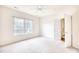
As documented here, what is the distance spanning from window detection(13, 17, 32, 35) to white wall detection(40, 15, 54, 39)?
1452 mm

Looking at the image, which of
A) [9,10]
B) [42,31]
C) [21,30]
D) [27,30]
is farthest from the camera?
[42,31]

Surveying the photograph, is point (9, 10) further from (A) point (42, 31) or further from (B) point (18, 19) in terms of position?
(A) point (42, 31)

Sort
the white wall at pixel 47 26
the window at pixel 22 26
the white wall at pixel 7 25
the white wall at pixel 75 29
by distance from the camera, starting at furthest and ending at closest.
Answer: the white wall at pixel 47 26 < the window at pixel 22 26 < the white wall at pixel 7 25 < the white wall at pixel 75 29

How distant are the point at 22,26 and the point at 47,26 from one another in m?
2.34

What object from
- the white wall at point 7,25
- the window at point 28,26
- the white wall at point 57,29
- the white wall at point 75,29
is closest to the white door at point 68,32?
the white wall at point 75,29

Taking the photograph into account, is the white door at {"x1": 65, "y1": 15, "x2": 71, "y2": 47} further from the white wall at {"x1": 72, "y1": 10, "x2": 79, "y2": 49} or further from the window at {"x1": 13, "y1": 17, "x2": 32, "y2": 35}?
the window at {"x1": 13, "y1": 17, "x2": 32, "y2": 35}

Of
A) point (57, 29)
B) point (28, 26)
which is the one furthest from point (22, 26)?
point (57, 29)

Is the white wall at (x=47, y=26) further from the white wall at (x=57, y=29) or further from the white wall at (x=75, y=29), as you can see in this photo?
the white wall at (x=75, y=29)

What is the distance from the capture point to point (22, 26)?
596cm

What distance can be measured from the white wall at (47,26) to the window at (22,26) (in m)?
1.45

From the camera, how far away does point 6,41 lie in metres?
4.52

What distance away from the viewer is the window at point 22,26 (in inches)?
210
